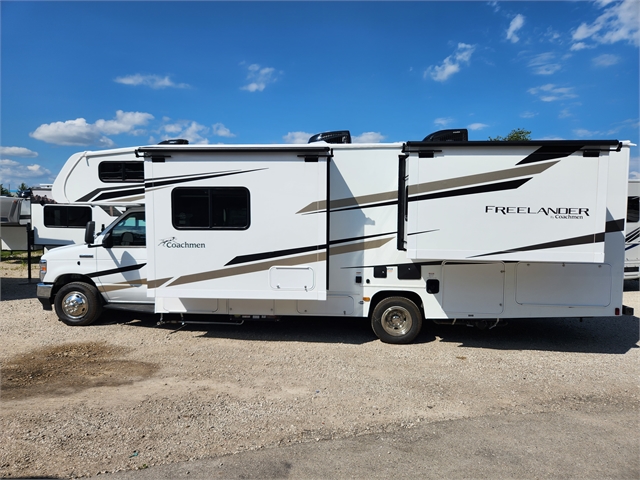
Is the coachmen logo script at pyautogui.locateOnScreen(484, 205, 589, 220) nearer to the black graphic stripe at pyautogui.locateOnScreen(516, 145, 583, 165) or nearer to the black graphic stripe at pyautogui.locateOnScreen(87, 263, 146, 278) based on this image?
the black graphic stripe at pyautogui.locateOnScreen(516, 145, 583, 165)

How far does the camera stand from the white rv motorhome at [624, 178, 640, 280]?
10.2m

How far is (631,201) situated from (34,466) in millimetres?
12383

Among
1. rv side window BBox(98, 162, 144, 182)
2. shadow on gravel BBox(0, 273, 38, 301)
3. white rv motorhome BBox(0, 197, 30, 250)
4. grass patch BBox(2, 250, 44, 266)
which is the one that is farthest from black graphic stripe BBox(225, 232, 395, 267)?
grass patch BBox(2, 250, 44, 266)

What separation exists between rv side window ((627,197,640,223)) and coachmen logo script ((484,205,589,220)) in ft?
22.0

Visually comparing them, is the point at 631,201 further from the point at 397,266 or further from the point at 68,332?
the point at 68,332

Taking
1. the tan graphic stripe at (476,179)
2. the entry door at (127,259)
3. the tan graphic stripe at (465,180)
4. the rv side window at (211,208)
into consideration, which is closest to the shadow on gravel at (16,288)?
the entry door at (127,259)

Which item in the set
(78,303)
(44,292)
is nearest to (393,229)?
(78,303)

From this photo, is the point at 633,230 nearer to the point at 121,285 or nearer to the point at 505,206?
the point at 505,206

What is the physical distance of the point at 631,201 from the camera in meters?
10.2

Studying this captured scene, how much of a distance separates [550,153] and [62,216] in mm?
13794

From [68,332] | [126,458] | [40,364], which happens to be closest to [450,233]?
Answer: [126,458]

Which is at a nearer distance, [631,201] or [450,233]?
[450,233]

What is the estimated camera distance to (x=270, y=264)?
18.6ft

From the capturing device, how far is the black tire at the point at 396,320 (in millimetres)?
5965
